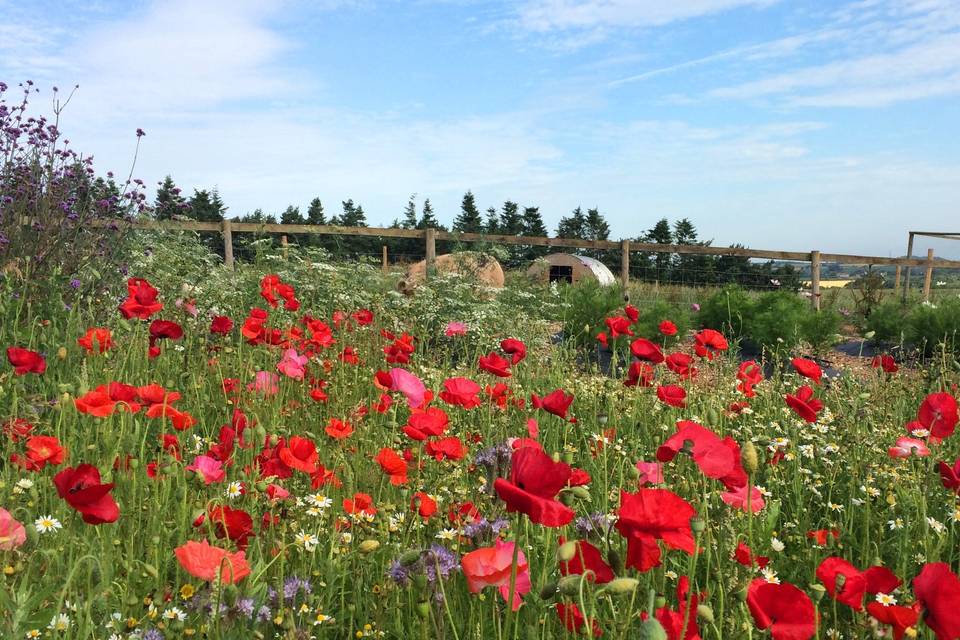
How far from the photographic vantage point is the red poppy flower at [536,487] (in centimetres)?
92

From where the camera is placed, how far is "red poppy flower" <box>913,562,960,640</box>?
104cm

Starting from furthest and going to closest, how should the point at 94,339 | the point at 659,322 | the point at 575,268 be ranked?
the point at 575,268
the point at 659,322
the point at 94,339

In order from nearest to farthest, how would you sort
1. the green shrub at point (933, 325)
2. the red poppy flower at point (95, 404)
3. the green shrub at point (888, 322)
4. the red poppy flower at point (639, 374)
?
the red poppy flower at point (95, 404) < the red poppy flower at point (639, 374) < the green shrub at point (933, 325) < the green shrub at point (888, 322)

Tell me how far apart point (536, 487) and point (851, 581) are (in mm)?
688

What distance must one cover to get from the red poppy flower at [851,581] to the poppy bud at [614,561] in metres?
0.37

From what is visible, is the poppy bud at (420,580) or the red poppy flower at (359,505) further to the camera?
the red poppy flower at (359,505)

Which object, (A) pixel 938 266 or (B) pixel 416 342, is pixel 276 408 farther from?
(A) pixel 938 266

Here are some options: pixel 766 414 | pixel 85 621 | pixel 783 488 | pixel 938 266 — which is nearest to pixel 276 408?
pixel 85 621

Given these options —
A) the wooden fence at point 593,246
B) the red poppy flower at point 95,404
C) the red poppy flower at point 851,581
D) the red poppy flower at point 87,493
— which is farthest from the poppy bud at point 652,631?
the wooden fence at point 593,246

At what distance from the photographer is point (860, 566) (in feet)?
7.68

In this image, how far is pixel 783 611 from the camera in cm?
113

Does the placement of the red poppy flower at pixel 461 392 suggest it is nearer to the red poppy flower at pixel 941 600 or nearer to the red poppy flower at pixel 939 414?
the red poppy flower at pixel 941 600

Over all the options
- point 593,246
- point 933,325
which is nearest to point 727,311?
point 933,325

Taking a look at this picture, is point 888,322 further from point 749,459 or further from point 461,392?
point 749,459
